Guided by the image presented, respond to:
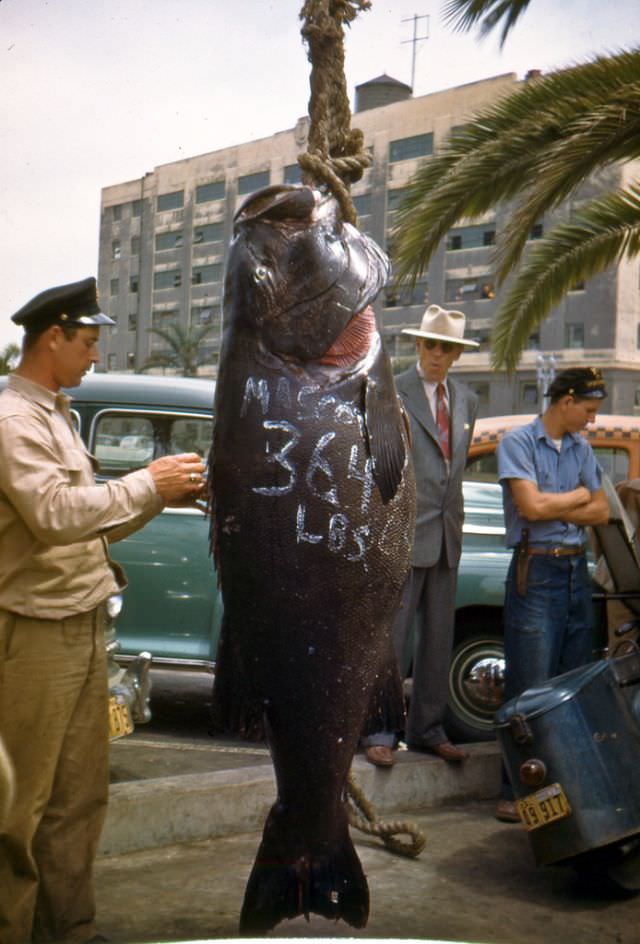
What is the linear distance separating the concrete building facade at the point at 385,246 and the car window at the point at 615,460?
66.1 inches

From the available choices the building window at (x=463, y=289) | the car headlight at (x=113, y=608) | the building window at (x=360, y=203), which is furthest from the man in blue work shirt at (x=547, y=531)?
the building window at (x=463, y=289)

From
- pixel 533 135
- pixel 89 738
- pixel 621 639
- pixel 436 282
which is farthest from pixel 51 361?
pixel 436 282

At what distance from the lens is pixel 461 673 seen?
7047 mm

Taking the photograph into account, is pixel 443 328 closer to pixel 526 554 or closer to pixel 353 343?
pixel 526 554

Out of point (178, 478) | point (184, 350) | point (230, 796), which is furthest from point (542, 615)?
point (184, 350)

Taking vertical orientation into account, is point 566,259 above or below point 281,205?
above

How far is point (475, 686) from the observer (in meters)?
6.98

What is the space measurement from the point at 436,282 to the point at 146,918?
47.9 meters

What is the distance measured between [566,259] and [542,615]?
18.0 feet

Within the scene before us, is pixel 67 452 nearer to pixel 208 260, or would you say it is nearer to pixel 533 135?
pixel 208 260

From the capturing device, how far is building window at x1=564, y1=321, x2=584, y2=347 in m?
47.4

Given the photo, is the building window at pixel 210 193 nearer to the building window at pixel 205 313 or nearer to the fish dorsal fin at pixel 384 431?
the fish dorsal fin at pixel 384 431

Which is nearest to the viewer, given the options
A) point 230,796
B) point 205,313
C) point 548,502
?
point 230,796

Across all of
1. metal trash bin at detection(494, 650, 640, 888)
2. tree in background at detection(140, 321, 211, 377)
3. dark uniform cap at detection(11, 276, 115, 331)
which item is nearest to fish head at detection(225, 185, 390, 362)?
dark uniform cap at detection(11, 276, 115, 331)
